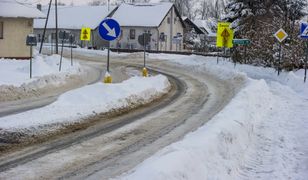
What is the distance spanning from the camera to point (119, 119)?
510 inches

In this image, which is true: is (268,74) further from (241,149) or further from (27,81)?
(241,149)

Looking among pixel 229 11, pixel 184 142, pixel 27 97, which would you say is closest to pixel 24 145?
pixel 184 142

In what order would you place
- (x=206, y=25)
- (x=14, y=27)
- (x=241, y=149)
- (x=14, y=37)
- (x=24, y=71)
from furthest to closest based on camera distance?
(x=206, y=25), (x=14, y=37), (x=14, y=27), (x=24, y=71), (x=241, y=149)

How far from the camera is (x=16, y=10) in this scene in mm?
35375

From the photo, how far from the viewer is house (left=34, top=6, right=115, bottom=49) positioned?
253ft

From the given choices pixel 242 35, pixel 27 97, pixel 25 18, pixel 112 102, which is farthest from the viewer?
pixel 242 35

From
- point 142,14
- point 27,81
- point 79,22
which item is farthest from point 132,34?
point 27,81

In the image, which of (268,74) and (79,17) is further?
(79,17)

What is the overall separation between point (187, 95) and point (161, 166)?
1300cm

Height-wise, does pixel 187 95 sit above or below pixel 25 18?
below

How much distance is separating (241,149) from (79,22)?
72.0 meters

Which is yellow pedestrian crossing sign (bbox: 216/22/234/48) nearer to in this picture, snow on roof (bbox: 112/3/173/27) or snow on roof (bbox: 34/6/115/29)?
snow on roof (bbox: 112/3/173/27)

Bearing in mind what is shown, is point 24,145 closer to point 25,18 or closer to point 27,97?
point 27,97

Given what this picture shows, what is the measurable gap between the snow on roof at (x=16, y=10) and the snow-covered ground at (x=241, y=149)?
78.3ft
